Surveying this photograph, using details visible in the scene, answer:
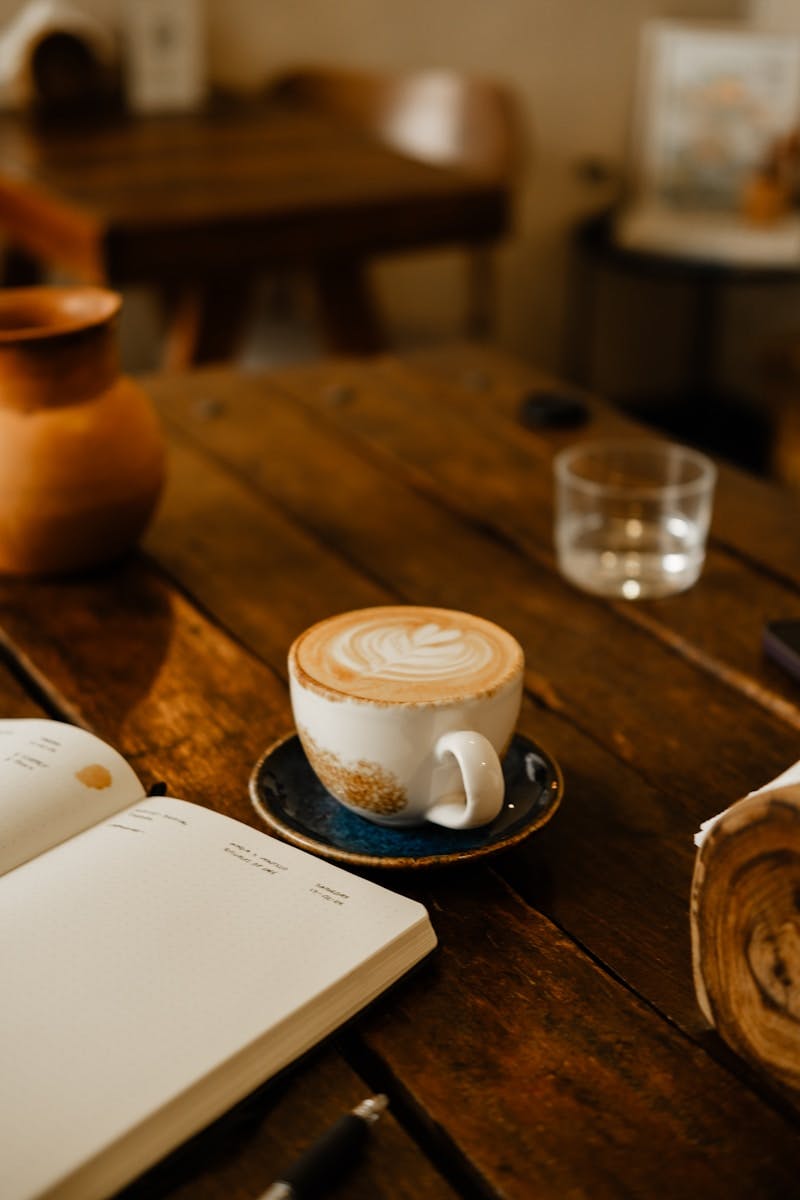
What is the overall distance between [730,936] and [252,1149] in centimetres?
20

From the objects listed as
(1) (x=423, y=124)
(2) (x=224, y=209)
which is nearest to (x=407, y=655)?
(2) (x=224, y=209)

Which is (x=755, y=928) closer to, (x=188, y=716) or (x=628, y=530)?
(x=188, y=716)

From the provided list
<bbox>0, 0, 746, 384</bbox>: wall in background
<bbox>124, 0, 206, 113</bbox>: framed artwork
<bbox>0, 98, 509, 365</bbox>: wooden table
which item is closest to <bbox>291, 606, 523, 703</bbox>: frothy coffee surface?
<bbox>0, 98, 509, 365</bbox>: wooden table

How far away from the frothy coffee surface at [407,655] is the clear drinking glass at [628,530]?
0.29 meters

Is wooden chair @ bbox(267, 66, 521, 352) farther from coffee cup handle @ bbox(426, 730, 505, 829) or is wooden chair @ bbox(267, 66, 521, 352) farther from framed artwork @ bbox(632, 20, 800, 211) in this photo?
coffee cup handle @ bbox(426, 730, 505, 829)

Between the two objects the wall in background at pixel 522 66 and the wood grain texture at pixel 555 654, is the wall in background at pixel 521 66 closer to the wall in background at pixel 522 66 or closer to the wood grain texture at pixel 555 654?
the wall in background at pixel 522 66

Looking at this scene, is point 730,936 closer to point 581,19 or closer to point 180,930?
point 180,930

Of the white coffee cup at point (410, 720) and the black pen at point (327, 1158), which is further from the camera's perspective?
the white coffee cup at point (410, 720)

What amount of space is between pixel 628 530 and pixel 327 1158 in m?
0.62

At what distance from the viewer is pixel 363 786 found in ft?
2.05

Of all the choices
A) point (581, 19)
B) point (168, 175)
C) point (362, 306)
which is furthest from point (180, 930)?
point (581, 19)

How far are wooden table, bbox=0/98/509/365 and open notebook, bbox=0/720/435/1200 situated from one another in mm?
1225

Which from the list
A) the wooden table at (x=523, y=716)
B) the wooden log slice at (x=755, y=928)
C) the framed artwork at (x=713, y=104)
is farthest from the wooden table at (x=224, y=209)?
the wooden log slice at (x=755, y=928)

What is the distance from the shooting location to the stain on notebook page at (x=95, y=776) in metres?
0.67
